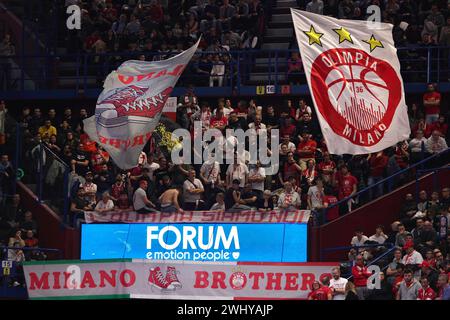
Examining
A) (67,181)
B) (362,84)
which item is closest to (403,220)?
(362,84)

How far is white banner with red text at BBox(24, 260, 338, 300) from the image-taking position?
25922 millimetres

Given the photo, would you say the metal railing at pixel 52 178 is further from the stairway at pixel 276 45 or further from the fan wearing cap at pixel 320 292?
the fan wearing cap at pixel 320 292

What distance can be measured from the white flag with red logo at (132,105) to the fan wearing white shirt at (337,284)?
17.3 feet

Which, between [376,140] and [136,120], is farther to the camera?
[136,120]

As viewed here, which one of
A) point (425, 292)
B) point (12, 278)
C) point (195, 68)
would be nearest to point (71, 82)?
point (195, 68)

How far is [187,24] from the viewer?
35594 mm

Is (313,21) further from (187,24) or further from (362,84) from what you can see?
(187,24)

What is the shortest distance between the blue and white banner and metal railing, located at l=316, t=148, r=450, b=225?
4.17 feet

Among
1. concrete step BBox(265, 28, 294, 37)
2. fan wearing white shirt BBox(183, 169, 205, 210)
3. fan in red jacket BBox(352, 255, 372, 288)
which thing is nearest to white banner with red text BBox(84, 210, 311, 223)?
fan wearing white shirt BBox(183, 169, 205, 210)

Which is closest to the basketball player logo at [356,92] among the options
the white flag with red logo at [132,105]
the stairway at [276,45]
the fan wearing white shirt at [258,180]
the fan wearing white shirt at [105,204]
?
the white flag with red logo at [132,105]

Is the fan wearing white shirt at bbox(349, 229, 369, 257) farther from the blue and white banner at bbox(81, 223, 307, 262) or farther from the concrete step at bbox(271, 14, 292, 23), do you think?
the concrete step at bbox(271, 14, 292, 23)

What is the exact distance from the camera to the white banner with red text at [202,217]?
28250 millimetres
